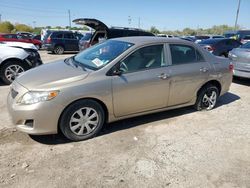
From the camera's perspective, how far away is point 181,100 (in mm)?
4547

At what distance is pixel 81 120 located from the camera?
3.53 meters

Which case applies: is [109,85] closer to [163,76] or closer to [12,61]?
[163,76]

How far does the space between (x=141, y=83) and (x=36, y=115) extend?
1686 millimetres

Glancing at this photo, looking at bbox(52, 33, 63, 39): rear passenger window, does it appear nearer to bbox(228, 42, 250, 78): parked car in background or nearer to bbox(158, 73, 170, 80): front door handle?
bbox(228, 42, 250, 78): parked car in background

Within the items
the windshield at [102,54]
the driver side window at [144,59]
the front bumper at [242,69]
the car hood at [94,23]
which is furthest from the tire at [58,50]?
the driver side window at [144,59]

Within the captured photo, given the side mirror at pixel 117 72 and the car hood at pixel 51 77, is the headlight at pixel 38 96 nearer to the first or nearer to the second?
the car hood at pixel 51 77

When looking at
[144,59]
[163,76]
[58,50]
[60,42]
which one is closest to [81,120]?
[144,59]

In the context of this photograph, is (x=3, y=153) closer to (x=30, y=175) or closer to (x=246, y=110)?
(x=30, y=175)

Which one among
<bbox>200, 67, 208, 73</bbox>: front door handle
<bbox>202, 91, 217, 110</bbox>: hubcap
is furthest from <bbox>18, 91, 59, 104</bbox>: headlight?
<bbox>202, 91, 217, 110</bbox>: hubcap

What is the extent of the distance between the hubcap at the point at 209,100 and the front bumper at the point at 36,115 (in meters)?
3.10

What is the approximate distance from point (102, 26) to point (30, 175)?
7.05 metres

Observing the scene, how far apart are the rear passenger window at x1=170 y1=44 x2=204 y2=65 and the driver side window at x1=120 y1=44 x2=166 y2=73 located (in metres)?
0.26

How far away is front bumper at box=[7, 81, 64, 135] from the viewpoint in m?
3.19

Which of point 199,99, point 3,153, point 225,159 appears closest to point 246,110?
point 199,99
